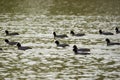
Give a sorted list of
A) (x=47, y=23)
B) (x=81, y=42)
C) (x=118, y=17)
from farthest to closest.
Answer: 1. (x=118, y=17)
2. (x=47, y=23)
3. (x=81, y=42)

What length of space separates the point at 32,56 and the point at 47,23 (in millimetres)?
12049

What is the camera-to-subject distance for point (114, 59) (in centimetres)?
1952

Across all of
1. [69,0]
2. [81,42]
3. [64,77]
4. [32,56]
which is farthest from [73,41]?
[69,0]

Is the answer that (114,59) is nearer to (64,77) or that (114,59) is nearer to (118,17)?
(64,77)

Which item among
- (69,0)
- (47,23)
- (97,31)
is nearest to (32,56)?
(97,31)

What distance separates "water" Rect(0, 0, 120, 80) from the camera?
17108 mm

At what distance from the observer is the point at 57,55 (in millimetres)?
20781

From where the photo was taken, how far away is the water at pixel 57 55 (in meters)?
17.1

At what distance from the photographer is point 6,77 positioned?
55.3 ft

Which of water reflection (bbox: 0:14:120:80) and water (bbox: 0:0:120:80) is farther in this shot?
water reflection (bbox: 0:14:120:80)

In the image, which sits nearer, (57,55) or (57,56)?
(57,56)

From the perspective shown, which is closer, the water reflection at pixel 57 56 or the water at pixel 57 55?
the water at pixel 57 55

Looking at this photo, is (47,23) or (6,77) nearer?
(6,77)

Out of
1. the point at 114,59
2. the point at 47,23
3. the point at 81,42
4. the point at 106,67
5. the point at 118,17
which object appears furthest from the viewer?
the point at 118,17
